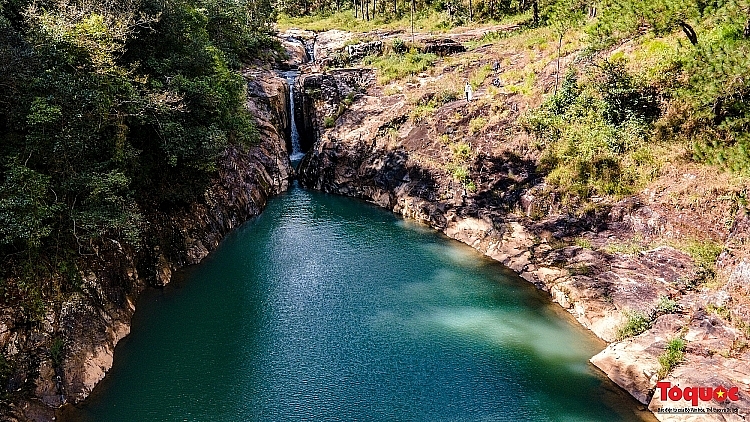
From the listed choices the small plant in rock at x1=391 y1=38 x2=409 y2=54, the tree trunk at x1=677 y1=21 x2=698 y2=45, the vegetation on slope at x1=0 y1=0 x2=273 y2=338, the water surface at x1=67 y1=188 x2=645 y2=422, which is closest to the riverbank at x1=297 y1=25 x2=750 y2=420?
the water surface at x1=67 y1=188 x2=645 y2=422

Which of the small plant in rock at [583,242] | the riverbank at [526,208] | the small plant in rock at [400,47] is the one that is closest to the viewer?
the riverbank at [526,208]

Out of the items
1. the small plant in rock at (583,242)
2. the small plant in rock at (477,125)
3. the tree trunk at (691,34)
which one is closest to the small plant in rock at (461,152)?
the small plant in rock at (477,125)

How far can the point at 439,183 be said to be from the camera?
100ft

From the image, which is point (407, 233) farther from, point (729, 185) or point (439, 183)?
point (729, 185)

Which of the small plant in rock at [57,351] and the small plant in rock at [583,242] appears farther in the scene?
the small plant in rock at [583,242]

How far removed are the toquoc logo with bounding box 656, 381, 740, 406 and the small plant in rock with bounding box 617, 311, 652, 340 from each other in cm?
277

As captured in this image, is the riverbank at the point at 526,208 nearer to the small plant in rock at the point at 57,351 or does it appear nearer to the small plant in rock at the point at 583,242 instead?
the small plant in rock at the point at 583,242

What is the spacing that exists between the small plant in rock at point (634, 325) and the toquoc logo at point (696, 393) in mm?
2770

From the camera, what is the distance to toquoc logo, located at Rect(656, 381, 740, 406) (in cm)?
1388

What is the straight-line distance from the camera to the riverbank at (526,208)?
1667 cm

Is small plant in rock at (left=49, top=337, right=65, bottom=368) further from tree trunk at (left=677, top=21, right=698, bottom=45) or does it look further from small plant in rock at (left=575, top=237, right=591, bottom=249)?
tree trunk at (left=677, top=21, right=698, bottom=45)

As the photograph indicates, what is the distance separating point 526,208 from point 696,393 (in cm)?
1326

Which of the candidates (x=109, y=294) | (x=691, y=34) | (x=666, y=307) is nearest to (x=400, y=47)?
(x=691, y=34)

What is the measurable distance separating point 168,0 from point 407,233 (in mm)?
16543
